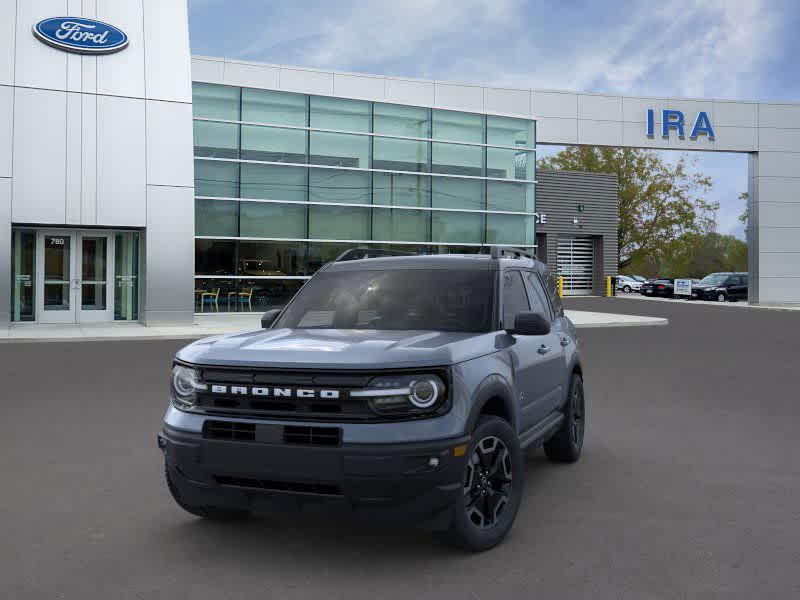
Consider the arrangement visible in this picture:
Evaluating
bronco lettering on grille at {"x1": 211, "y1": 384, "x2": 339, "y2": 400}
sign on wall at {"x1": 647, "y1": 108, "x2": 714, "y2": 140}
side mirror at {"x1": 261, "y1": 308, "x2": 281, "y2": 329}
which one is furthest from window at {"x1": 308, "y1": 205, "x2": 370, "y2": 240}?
bronco lettering on grille at {"x1": 211, "y1": 384, "x2": 339, "y2": 400}

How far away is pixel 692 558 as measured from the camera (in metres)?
4.77

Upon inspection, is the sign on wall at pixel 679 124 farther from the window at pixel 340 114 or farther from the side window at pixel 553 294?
the side window at pixel 553 294

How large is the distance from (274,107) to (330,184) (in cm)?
326

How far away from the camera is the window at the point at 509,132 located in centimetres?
3316

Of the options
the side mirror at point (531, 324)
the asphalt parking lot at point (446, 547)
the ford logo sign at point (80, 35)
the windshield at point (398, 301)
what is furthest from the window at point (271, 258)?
the side mirror at point (531, 324)

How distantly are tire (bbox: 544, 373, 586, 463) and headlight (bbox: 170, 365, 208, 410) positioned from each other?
3.34 m

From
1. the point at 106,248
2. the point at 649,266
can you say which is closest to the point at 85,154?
the point at 106,248

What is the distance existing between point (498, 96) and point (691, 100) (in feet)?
34.1

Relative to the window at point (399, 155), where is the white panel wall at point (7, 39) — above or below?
above

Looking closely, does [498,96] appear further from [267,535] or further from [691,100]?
[267,535]

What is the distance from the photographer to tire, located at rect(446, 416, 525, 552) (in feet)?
15.4

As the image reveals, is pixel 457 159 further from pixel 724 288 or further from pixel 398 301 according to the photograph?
pixel 398 301

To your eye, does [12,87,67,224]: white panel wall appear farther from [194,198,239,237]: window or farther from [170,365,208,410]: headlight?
[170,365,208,410]: headlight

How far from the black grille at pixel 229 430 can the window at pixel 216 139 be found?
24.8m
